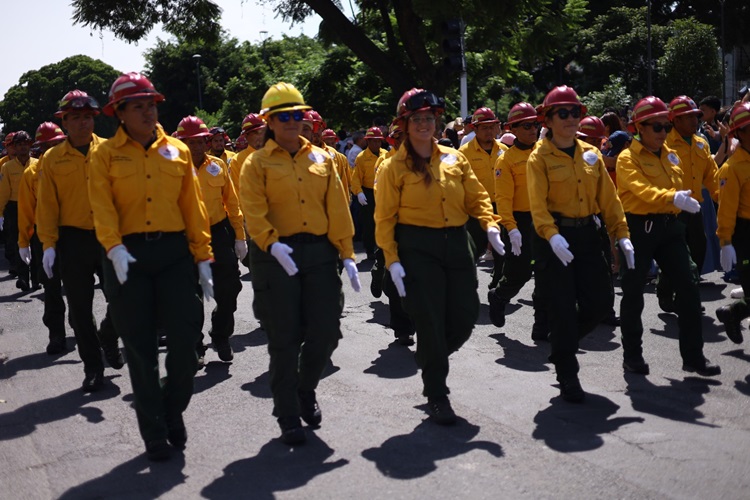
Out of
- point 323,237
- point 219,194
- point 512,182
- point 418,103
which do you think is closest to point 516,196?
point 512,182

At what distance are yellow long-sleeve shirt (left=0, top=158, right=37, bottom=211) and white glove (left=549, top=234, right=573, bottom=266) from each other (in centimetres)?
1014

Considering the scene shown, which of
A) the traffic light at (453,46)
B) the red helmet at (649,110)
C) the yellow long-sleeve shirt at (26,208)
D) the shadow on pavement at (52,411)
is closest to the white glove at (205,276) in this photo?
the shadow on pavement at (52,411)

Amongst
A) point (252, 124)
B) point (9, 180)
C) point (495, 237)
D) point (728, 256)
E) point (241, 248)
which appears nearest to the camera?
point (495, 237)

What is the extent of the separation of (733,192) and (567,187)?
1621 millimetres

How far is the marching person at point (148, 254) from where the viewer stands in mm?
5691

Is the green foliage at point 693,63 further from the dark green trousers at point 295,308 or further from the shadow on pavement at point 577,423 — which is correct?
the dark green trousers at point 295,308

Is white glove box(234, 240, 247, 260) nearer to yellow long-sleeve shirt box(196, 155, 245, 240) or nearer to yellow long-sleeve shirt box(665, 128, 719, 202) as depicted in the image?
yellow long-sleeve shirt box(196, 155, 245, 240)

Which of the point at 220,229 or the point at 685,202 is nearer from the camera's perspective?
the point at 685,202

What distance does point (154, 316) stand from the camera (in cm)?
581

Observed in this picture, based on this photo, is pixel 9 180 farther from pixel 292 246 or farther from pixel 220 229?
pixel 292 246

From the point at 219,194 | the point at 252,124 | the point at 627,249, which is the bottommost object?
the point at 627,249

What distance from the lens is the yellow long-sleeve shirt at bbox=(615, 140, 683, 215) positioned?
7.25m

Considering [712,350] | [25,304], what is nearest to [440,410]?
[712,350]

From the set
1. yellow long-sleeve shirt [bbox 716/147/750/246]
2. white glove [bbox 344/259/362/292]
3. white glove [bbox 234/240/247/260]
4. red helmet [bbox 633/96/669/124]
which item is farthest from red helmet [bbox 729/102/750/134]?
white glove [bbox 234/240/247/260]
